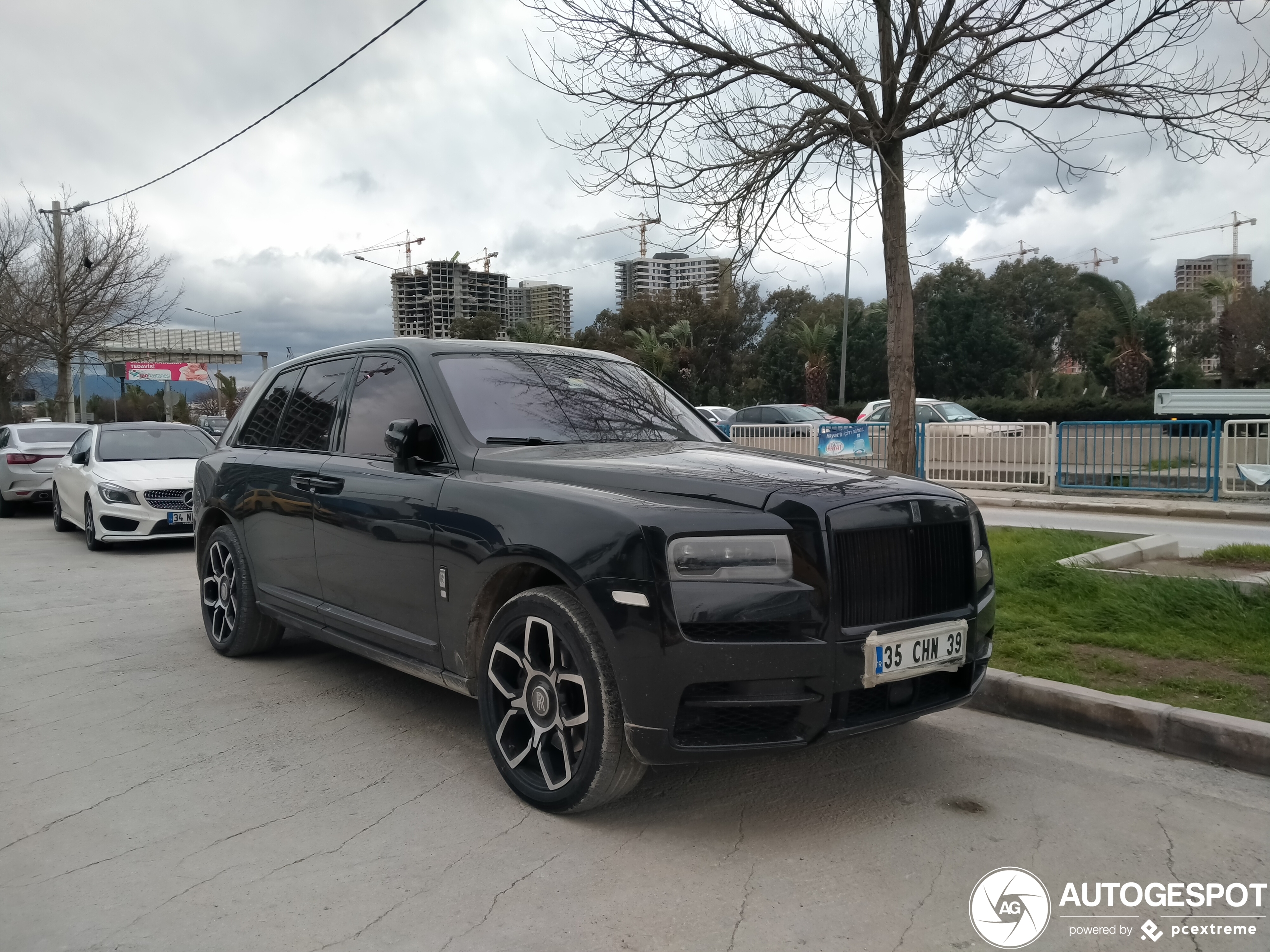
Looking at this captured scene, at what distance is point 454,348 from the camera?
15.2ft

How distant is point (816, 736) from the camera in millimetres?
3143

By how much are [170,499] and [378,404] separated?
7474 mm

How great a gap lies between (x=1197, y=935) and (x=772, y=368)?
1904 inches

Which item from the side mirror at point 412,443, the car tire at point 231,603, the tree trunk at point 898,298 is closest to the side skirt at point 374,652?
the car tire at point 231,603

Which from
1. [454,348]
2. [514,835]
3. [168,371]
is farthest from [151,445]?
[168,371]

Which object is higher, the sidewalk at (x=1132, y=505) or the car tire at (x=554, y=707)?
the car tire at (x=554, y=707)

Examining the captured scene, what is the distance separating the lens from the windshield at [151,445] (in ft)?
38.7

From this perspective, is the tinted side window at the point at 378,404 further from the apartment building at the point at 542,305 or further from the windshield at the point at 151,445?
the apartment building at the point at 542,305

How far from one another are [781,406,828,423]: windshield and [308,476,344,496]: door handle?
69.1ft

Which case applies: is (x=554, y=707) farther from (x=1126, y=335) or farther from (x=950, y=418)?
(x=1126, y=335)

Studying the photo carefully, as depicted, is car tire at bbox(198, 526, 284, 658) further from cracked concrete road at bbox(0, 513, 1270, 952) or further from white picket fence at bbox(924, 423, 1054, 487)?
white picket fence at bbox(924, 423, 1054, 487)

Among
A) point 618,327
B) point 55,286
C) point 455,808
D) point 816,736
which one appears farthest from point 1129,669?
point 618,327

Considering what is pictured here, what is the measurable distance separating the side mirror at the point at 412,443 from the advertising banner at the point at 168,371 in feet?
170

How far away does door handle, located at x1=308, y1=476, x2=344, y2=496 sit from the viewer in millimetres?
4641
